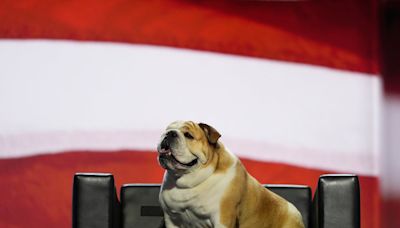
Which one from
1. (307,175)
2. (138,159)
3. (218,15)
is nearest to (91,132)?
(138,159)

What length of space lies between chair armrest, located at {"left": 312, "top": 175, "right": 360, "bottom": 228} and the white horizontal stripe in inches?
62.3

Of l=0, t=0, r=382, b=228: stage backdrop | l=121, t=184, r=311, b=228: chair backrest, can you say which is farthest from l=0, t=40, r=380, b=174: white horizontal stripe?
l=121, t=184, r=311, b=228: chair backrest

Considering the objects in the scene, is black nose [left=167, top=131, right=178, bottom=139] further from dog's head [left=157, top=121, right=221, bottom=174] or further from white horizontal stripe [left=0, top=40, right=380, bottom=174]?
white horizontal stripe [left=0, top=40, right=380, bottom=174]

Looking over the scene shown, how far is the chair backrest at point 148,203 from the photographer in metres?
2.68

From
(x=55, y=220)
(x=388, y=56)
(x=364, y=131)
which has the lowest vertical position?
(x=55, y=220)

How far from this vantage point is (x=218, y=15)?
4.05m

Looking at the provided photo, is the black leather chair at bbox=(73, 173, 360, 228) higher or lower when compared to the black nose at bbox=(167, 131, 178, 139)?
lower

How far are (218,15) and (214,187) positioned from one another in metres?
1.98

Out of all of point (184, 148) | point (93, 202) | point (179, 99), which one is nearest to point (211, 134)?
point (184, 148)

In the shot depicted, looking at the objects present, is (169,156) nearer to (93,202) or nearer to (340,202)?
(93,202)

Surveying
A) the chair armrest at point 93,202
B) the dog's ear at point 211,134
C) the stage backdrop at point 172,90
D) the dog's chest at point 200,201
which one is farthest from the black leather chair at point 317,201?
the stage backdrop at point 172,90

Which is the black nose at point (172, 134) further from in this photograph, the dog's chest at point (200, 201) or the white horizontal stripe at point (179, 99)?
the white horizontal stripe at point (179, 99)

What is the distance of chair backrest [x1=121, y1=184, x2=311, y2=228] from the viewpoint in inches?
105

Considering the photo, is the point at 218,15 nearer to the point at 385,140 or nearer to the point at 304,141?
the point at 304,141
